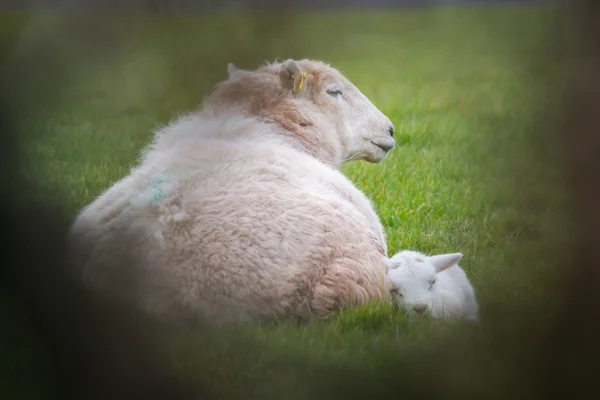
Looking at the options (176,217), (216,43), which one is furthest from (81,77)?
(176,217)

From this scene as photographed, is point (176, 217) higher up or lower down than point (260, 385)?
higher up

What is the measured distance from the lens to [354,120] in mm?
4254

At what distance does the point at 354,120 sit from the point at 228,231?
141 centimetres

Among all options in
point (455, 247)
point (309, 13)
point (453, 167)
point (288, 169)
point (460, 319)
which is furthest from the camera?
point (453, 167)

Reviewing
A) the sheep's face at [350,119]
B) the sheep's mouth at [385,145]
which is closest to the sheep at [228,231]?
the sheep's face at [350,119]

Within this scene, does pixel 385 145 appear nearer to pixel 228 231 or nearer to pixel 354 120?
pixel 354 120

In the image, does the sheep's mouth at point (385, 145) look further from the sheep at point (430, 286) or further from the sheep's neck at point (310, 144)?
the sheep at point (430, 286)

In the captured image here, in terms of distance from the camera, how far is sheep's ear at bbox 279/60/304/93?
3.67m

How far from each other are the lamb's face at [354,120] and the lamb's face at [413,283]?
3.43 ft

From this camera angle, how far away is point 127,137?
3.04 meters

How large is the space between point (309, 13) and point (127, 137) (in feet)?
3.87

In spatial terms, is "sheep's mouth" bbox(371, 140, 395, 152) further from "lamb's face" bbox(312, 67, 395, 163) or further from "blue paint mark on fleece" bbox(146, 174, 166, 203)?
"blue paint mark on fleece" bbox(146, 174, 166, 203)

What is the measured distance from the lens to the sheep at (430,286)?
322 cm

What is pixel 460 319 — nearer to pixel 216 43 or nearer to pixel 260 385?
pixel 260 385
